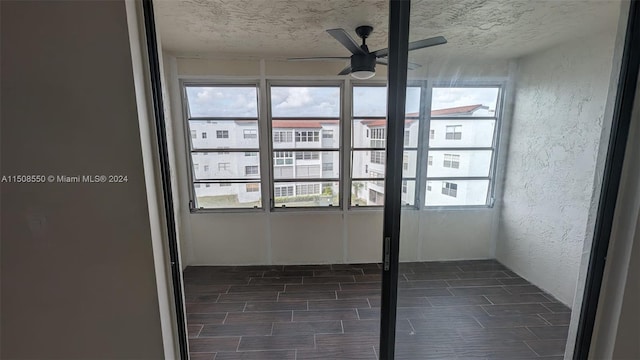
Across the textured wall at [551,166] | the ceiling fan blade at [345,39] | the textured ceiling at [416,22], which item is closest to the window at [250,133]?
the textured ceiling at [416,22]

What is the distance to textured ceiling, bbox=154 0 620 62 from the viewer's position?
1.55 m

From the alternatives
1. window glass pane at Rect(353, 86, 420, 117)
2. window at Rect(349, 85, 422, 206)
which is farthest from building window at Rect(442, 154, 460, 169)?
window glass pane at Rect(353, 86, 420, 117)

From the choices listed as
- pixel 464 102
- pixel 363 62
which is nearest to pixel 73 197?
pixel 363 62

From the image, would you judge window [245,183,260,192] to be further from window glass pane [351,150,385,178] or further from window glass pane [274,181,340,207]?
window glass pane [351,150,385,178]

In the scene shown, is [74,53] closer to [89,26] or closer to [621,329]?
[89,26]

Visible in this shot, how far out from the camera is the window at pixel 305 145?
3.27 m

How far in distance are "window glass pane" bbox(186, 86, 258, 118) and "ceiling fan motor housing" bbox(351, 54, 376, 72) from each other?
154cm

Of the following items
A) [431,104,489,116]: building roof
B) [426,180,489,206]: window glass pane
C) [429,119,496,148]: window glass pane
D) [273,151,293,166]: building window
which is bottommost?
[426,180,489,206]: window glass pane

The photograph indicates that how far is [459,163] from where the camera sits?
192 cm

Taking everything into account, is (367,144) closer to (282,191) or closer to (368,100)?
(368,100)

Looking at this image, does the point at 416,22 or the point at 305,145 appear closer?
the point at 416,22

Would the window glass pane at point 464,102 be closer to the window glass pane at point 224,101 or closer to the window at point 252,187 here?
the window glass pane at point 224,101

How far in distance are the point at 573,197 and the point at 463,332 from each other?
1321mm

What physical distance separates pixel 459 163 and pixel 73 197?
2.21 meters
